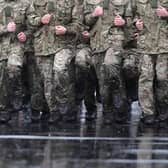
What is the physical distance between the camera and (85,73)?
13.6 meters

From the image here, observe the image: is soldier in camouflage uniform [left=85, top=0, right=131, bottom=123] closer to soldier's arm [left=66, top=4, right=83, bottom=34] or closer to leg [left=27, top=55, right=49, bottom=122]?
soldier's arm [left=66, top=4, right=83, bottom=34]

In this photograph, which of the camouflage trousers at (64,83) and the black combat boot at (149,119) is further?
the camouflage trousers at (64,83)

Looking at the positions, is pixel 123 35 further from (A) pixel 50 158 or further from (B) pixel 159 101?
(A) pixel 50 158

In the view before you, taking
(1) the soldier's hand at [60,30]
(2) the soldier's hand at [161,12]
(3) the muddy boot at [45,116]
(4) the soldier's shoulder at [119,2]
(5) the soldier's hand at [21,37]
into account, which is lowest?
(3) the muddy boot at [45,116]

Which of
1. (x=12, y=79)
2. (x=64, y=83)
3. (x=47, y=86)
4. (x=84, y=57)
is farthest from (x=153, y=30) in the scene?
(x=12, y=79)

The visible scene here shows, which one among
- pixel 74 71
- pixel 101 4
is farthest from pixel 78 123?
pixel 101 4

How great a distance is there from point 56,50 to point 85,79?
66 cm

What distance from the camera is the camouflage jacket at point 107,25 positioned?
13383 millimetres

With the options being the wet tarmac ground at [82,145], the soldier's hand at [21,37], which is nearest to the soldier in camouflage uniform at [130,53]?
the wet tarmac ground at [82,145]

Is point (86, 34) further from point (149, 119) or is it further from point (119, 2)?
point (149, 119)

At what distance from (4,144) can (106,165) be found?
7.09 feet

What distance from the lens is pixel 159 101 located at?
13.1 metres

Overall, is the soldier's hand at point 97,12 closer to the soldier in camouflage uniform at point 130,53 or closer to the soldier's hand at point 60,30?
the soldier in camouflage uniform at point 130,53

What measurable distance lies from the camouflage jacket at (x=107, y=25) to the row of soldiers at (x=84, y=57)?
0.05ft
